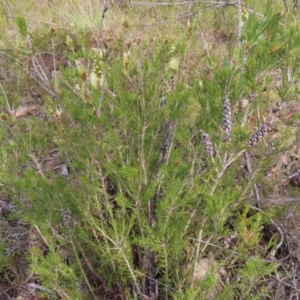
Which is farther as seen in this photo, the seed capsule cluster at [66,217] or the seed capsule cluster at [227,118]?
the seed capsule cluster at [66,217]

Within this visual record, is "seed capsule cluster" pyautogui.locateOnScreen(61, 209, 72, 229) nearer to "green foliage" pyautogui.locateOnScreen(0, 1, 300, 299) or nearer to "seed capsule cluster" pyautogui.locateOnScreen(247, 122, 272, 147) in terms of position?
"green foliage" pyautogui.locateOnScreen(0, 1, 300, 299)

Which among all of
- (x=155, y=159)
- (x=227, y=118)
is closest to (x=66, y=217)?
(x=155, y=159)

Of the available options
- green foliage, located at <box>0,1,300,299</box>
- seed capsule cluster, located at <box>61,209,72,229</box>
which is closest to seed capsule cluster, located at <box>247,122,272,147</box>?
green foliage, located at <box>0,1,300,299</box>

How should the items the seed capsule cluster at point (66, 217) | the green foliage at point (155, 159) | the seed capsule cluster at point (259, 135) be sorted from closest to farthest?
the green foliage at point (155, 159) < the seed capsule cluster at point (259, 135) < the seed capsule cluster at point (66, 217)

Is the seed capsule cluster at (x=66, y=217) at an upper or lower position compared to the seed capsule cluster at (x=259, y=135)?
lower

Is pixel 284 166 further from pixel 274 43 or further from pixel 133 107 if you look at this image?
pixel 274 43

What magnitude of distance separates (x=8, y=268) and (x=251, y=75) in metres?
1.58

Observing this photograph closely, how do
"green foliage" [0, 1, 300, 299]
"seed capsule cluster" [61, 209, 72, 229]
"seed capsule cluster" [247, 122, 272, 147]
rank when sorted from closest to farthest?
"green foliage" [0, 1, 300, 299] < "seed capsule cluster" [247, 122, 272, 147] < "seed capsule cluster" [61, 209, 72, 229]

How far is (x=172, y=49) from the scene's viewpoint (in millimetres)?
1377

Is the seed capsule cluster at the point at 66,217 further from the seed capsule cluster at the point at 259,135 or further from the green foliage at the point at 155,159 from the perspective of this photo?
the seed capsule cluster at the point at 259,135

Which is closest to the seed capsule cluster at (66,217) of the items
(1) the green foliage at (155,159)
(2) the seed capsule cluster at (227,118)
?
(1) the green foliage at (155,159)

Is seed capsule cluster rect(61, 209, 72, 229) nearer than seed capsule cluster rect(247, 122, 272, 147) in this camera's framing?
No

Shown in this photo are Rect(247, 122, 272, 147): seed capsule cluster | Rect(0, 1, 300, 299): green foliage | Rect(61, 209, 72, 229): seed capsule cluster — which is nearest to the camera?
Rect(0, 1, 300, 299): green foliage

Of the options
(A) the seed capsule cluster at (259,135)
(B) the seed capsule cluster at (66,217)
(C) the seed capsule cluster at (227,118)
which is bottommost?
(B) the seed capsule cluster at (66,217)
